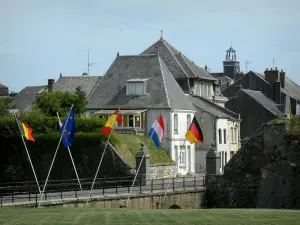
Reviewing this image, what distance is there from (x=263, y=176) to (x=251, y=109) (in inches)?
1531

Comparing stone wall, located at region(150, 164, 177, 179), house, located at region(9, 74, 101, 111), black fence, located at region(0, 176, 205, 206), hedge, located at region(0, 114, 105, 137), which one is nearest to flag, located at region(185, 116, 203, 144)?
black fence, located at region(0, 176, 205, 206)

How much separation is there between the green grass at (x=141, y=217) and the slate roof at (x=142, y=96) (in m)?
36.4

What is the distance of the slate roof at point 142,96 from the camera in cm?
7562

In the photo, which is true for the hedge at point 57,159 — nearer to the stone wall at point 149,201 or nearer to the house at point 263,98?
the stone wall at point 149,201

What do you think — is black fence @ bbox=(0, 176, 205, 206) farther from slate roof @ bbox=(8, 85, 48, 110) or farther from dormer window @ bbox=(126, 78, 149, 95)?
slate roof @ bbox=(8, 85, 48, 110)

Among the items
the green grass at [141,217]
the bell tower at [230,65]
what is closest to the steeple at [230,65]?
the bell tower at [230,65]

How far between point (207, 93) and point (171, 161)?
805 inches

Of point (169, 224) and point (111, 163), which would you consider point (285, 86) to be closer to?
point (111, 163)

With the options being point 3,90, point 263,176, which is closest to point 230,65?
point 3,90

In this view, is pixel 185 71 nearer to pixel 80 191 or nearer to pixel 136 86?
pixel 136 86

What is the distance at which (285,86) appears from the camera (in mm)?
109062

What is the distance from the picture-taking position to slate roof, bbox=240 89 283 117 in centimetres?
9322

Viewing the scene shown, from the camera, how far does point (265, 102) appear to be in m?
95.2

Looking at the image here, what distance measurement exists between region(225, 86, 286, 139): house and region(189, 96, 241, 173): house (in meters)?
3.57
